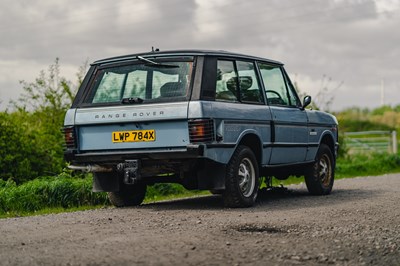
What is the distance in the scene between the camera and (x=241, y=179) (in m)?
9.86

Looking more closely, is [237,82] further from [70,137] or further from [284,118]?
[70,137]

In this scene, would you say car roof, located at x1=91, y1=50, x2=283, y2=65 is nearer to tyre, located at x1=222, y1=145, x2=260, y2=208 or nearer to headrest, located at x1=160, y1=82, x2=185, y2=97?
headrest, located at x1=160, y1=82, x2=185, y2=97

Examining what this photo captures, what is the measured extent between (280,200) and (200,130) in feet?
9.30

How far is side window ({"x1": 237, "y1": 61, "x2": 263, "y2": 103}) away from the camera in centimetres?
1010

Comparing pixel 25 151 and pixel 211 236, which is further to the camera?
pixel 25 151

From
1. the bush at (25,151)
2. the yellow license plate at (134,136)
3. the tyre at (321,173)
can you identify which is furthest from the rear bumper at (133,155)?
the bush at (25,151)

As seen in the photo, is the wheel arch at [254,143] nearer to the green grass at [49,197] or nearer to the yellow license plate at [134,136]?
the yellow license plate at [134,136]

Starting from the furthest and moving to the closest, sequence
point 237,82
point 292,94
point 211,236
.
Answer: point 292,94 < point 237,82 < point 211,236

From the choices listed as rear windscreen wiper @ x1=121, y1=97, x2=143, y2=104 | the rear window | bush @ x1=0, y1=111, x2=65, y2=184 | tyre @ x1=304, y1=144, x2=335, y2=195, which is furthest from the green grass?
tyre @ x1=304, y1=144, x2=335, y2=195

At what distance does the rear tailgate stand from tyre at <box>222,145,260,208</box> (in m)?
0.85

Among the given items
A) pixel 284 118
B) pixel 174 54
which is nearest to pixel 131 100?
pixel 174 54

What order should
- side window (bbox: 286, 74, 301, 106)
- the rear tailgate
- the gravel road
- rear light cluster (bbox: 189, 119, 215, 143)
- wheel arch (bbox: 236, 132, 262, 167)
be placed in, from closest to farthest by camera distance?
the gravel road → rear light cluster (bbox: 189, 119, 215, 143) → the rear tailgate → wheel arch (bbox: 236, 132, 262, 167) → side window (bbox: 286, 74, 301, 106)

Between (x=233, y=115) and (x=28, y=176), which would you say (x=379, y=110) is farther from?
(x=233, y=115)

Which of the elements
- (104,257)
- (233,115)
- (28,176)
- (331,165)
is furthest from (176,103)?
(28,176)
